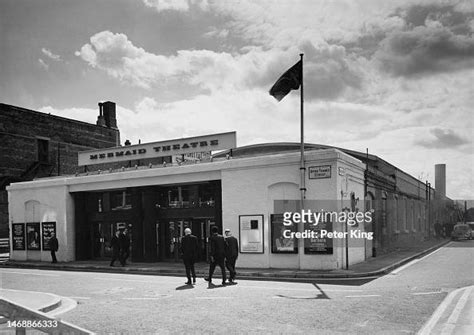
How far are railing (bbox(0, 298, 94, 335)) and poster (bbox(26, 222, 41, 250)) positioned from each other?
2095 cm

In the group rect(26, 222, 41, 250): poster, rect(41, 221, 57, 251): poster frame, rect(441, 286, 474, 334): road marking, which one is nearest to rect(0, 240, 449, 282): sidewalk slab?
rect(41, 221, 57, 251): poster frame

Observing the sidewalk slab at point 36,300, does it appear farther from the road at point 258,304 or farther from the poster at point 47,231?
the poster at point 47,231

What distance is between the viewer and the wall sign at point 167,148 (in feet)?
66.1

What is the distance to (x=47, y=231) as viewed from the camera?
24.4 metres

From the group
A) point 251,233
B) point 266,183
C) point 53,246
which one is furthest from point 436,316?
point 53,246

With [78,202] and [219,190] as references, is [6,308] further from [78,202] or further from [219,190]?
[78,202]

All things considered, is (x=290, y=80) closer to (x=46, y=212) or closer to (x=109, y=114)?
(x=46, y=212)

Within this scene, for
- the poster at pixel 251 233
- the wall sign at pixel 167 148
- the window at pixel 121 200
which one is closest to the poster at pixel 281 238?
the poster at pixel 251 233

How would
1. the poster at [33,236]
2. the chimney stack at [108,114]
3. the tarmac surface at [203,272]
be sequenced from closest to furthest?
the tarmac surface at [203,272], the poster at [33,236], the chimney stack at [108,114]

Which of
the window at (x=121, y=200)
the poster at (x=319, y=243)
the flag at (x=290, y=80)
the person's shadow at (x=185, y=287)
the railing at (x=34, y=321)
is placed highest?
the flag at (x=290, y=80)

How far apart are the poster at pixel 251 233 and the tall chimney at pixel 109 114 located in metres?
30.3

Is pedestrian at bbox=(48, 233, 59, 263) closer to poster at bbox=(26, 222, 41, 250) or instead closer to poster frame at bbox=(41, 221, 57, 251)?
poster frame at bbox=(41, 221, 57, 251)

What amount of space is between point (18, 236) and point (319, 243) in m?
17.7

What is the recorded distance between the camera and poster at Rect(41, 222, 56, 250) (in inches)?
953
